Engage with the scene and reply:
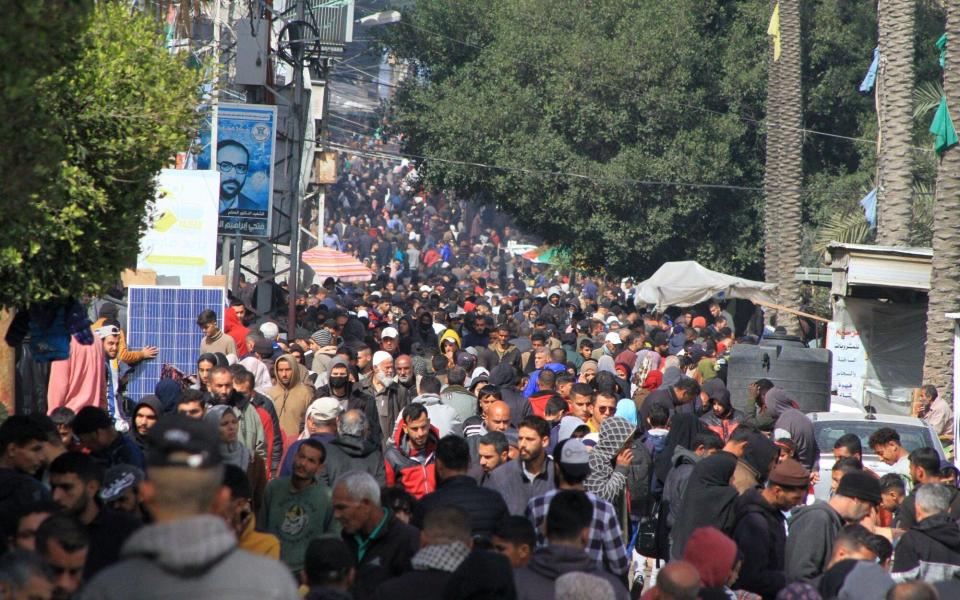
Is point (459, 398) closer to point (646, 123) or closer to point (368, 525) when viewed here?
point (368, 525)

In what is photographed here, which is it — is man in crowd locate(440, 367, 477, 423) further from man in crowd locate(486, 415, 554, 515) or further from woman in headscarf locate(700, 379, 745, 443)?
man in crowd locate(486, 415, 554, 515)

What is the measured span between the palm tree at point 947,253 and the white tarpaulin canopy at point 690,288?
865 centimetres

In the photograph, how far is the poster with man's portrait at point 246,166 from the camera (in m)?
20.2

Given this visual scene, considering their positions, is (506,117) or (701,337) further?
(506,117)

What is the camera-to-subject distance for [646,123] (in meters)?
37.3

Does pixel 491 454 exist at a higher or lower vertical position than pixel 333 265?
lower

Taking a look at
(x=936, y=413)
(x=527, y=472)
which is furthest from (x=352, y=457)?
(x=936, y=413)

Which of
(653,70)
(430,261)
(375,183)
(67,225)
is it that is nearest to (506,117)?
(653,70)

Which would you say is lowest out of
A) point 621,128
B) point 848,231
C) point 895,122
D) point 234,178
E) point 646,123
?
point 848,231

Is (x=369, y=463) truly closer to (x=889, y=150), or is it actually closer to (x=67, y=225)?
(x=67, y=225)

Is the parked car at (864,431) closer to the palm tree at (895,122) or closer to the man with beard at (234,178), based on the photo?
the palm tree at (895,122)

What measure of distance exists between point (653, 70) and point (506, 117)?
4275mm

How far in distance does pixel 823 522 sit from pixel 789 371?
9.26 meters

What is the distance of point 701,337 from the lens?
930 inches
